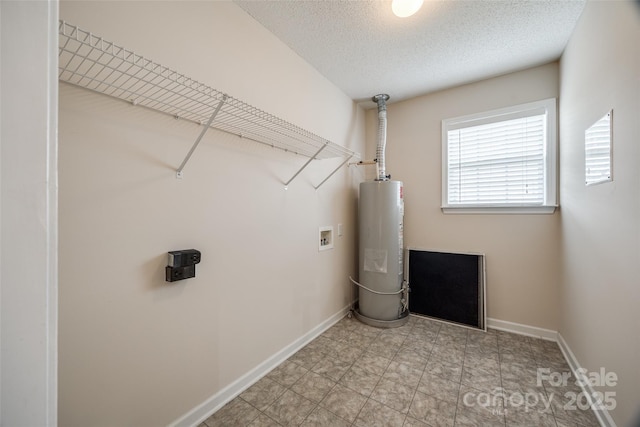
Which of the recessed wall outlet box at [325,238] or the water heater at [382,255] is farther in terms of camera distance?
the water heater at [382,255]

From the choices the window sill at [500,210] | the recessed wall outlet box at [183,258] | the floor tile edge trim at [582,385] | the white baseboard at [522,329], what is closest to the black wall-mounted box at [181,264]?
the recessed wall outlet box at [183,258]

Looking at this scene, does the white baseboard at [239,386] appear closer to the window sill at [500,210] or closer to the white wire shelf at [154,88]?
the white wire shelf at [154,88]

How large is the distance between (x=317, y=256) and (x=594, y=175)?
2.06 meters

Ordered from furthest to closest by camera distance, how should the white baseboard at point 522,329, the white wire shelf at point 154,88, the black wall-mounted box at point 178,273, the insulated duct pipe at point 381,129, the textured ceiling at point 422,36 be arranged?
1. the insulated duct pipe at point 381,129
2. the white baseboard at point 522,329
3. the textured ceiling at point 422,36
4. the black wall-mounted box at point 178,273
5. the white wire shelf at point 154,88

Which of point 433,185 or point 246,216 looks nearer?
point 246,216

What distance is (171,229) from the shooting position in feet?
4.29

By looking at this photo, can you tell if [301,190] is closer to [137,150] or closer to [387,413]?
[137,150]

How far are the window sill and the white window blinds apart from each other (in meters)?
0.06

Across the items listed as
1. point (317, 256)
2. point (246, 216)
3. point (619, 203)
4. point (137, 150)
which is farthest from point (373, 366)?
point (137, 150)

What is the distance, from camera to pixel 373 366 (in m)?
1.92

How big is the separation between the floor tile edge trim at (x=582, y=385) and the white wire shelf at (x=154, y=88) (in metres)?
2.45

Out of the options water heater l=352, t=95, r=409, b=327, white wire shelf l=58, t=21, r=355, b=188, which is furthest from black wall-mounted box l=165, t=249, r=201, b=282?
water heater l=352, t=95, r=409, b=327

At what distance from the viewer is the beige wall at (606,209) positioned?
3.71 feet

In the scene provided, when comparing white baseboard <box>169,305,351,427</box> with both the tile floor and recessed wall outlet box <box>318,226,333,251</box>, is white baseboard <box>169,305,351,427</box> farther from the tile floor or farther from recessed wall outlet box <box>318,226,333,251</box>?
recessed wall outlet box <box>318,226,333,251</box>
